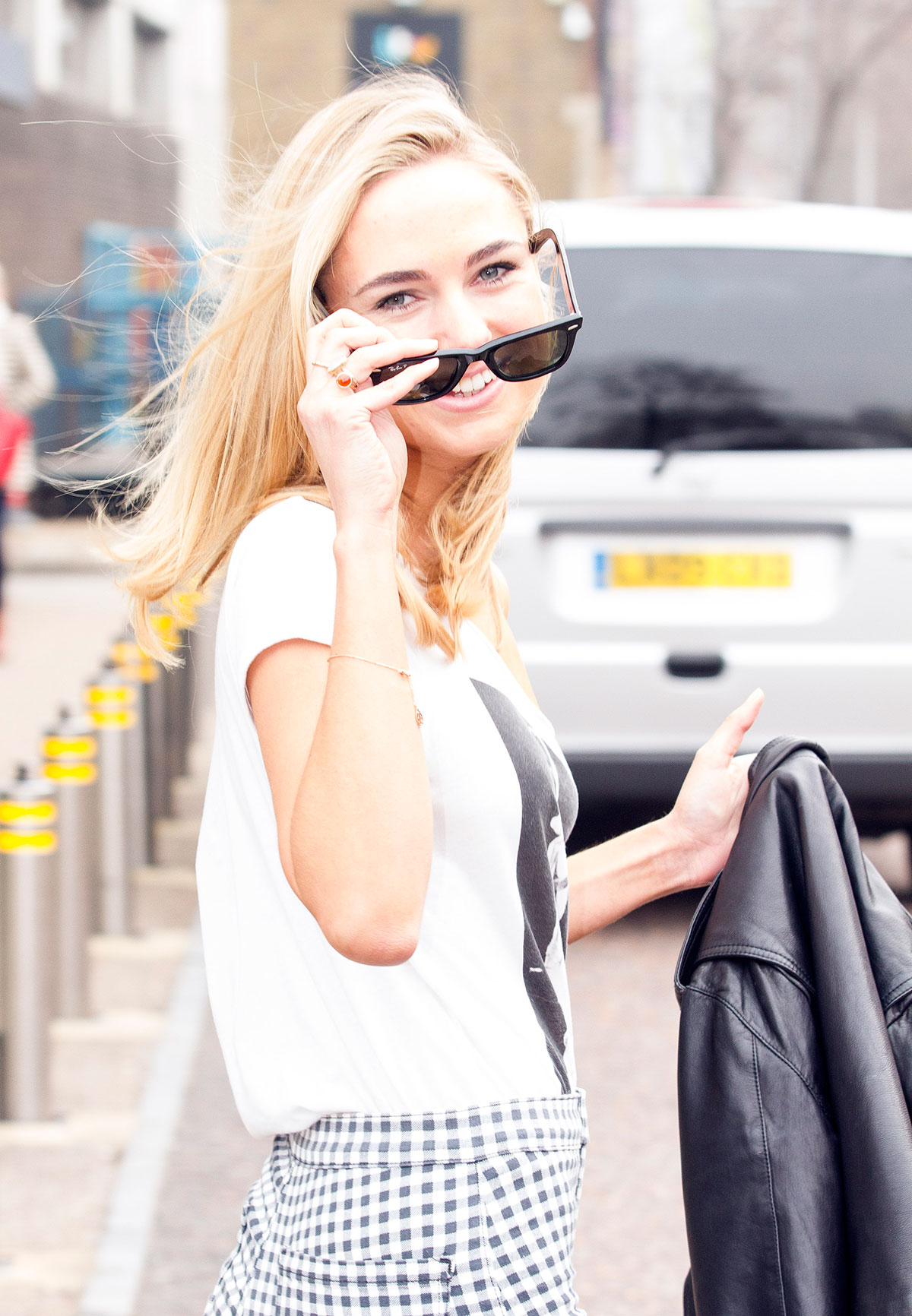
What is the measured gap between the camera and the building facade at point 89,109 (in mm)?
21766

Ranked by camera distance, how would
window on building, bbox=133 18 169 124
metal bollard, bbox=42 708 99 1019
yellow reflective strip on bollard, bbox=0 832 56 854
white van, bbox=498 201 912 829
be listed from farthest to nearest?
window on building, bbox=133 18 169 124 → white van, bbox=498 201 912 829 → metal bollard, bbox=42 708 99 1019 → yellow reflective strip on bollard, bbox=0 832 56 854

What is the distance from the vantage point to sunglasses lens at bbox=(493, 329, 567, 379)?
1.75m

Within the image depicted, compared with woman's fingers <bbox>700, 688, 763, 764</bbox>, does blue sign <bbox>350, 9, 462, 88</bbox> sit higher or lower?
higher

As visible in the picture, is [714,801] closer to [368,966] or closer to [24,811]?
[368,966]

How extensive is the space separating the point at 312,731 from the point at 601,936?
13.8 feet

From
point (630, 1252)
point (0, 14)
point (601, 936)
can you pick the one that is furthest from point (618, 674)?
point (0, 14)

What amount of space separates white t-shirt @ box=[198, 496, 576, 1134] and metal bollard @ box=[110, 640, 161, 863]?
4.24 m

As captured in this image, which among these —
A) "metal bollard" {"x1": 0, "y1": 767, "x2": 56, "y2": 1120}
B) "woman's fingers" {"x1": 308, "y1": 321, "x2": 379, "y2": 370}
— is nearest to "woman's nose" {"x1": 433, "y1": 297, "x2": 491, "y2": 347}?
"woman's fingers" {"x1": 308, "y1": 321, "x2": 379, "y2": 370}

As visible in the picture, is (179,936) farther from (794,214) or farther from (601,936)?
(794,214)

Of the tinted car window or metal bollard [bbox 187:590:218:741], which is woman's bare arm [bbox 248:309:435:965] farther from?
metal bollard [bbox 187:590:218:741]

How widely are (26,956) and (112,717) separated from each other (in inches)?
68.6

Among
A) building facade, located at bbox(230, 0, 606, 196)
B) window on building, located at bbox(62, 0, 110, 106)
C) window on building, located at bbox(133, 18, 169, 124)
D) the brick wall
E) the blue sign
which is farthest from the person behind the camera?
building facade, located at bbox(230, 0, 606, 196)

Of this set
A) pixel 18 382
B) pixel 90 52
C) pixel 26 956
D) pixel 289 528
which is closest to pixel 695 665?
pixel 26 956

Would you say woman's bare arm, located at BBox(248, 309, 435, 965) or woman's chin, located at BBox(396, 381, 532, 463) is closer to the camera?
woman's bare arm, located at BBox(248, 309, 435, 965)
